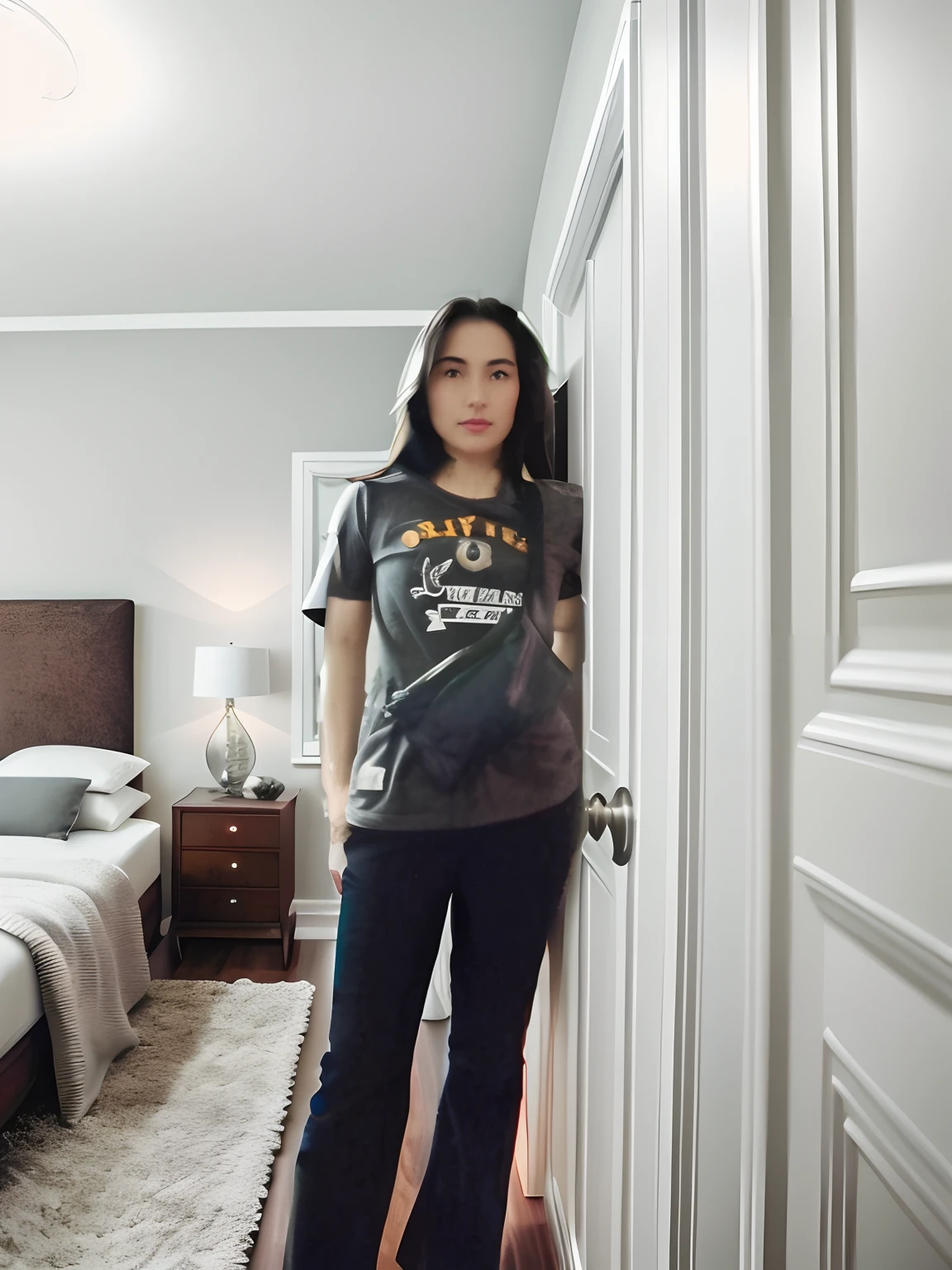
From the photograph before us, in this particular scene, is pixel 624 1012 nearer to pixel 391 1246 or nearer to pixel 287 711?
pixel 391 1246

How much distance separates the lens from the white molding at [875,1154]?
0.44 metres

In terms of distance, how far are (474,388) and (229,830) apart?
217 cm

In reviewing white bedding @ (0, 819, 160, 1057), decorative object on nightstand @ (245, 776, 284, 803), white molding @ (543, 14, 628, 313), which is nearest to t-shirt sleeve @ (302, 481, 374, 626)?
white molding @ (543, 14, 628, 313)

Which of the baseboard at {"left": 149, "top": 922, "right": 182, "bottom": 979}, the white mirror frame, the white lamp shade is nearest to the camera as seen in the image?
the baseboard at {"left": 149, "top": 922, "right": 182, "bottom": 979}

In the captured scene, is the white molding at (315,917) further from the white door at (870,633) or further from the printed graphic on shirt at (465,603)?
the white door at (870,633)

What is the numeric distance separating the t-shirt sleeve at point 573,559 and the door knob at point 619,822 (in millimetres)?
380

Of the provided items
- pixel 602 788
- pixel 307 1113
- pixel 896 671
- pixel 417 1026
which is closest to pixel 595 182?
pixel 602 788

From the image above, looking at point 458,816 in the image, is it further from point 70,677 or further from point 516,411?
point 70,677

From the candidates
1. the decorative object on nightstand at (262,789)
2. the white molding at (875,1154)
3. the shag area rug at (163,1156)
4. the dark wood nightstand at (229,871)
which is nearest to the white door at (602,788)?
the white molding at (875,1154)

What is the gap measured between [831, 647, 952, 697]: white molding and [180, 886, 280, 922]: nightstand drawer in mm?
2799

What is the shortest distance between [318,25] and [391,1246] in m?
2.45

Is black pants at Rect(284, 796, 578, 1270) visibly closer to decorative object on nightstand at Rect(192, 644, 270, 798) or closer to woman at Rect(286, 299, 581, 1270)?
woman at Rect(286, 299, 581, 1270)

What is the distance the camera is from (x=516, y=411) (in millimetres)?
1410

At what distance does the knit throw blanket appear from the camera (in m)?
1.96
